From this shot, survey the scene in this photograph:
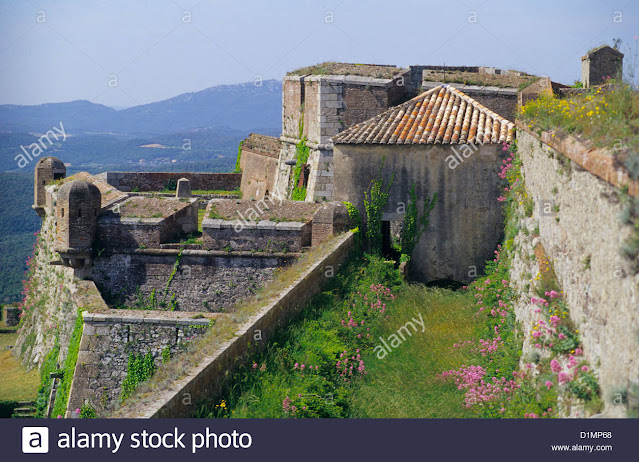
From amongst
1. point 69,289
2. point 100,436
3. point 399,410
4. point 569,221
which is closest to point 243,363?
point 399,410

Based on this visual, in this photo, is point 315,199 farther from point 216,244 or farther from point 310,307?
point 310,307

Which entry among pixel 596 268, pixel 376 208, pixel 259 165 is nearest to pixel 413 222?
pixel 376 208

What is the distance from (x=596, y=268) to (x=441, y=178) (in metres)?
10.4

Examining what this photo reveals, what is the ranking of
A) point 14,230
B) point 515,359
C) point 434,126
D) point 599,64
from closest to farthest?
point 515,359
point 434,126
point 599,64
point 14,230

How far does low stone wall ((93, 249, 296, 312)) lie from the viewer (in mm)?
19906

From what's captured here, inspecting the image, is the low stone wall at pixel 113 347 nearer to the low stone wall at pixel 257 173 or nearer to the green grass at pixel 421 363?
the green grass at pixel 421 363

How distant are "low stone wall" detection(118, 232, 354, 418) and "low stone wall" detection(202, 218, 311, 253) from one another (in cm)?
247

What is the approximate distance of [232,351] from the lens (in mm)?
12367

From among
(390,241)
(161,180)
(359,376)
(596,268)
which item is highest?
(161,180)

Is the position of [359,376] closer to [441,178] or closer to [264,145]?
[441,178]

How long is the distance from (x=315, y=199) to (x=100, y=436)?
14.7m

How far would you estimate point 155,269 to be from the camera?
20422 millimetres

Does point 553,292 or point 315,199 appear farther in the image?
point 315,199

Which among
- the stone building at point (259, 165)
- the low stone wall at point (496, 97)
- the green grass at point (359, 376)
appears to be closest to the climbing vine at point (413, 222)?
the green grass at point (359, 376)
